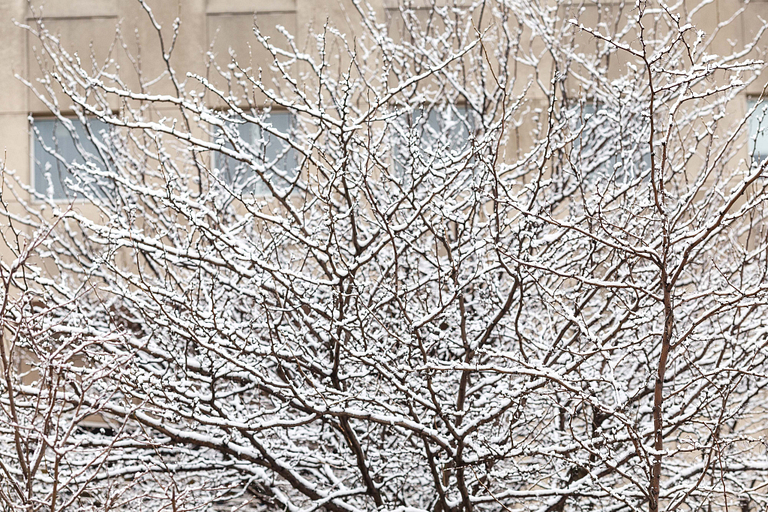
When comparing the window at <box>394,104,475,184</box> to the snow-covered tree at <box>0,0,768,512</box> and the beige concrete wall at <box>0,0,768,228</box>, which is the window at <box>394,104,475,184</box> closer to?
the snow-covered tree at <box>0,0,768,512</box>

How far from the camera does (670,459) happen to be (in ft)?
26.2

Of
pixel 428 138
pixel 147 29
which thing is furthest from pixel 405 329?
pixel 147 29

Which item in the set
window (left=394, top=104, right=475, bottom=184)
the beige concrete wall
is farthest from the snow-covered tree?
the beige concrete wall

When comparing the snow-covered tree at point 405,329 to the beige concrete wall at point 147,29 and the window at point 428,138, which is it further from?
the beige concrete wall at point 147,29

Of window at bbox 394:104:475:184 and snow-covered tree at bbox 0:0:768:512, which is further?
window at bbox 394:104:475:184

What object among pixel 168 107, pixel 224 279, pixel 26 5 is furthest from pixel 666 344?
pixel 26 5

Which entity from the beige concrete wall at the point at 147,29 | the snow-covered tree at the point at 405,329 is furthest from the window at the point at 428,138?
the beige concrete wall at the point at 147,29

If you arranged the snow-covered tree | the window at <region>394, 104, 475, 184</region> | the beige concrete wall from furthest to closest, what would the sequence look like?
the beige concrete wall, the window at <region>394, 104, 475, 184</region>, the snow-covered tree

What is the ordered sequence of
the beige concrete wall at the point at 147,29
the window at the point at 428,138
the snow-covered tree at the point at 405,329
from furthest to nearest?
1. the beige concrete wall at the point at 147,29
2. the window at the point at 428,138
3. the snow-covered tree at the point at 405,329

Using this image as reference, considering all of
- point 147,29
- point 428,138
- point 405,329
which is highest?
point 147,29

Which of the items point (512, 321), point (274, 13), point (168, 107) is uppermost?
point (274, 13)

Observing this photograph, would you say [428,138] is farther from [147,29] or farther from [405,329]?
[405,329]

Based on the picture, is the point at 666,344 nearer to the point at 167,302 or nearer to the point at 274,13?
the point at 167,302

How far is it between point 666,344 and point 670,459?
4.29 m
